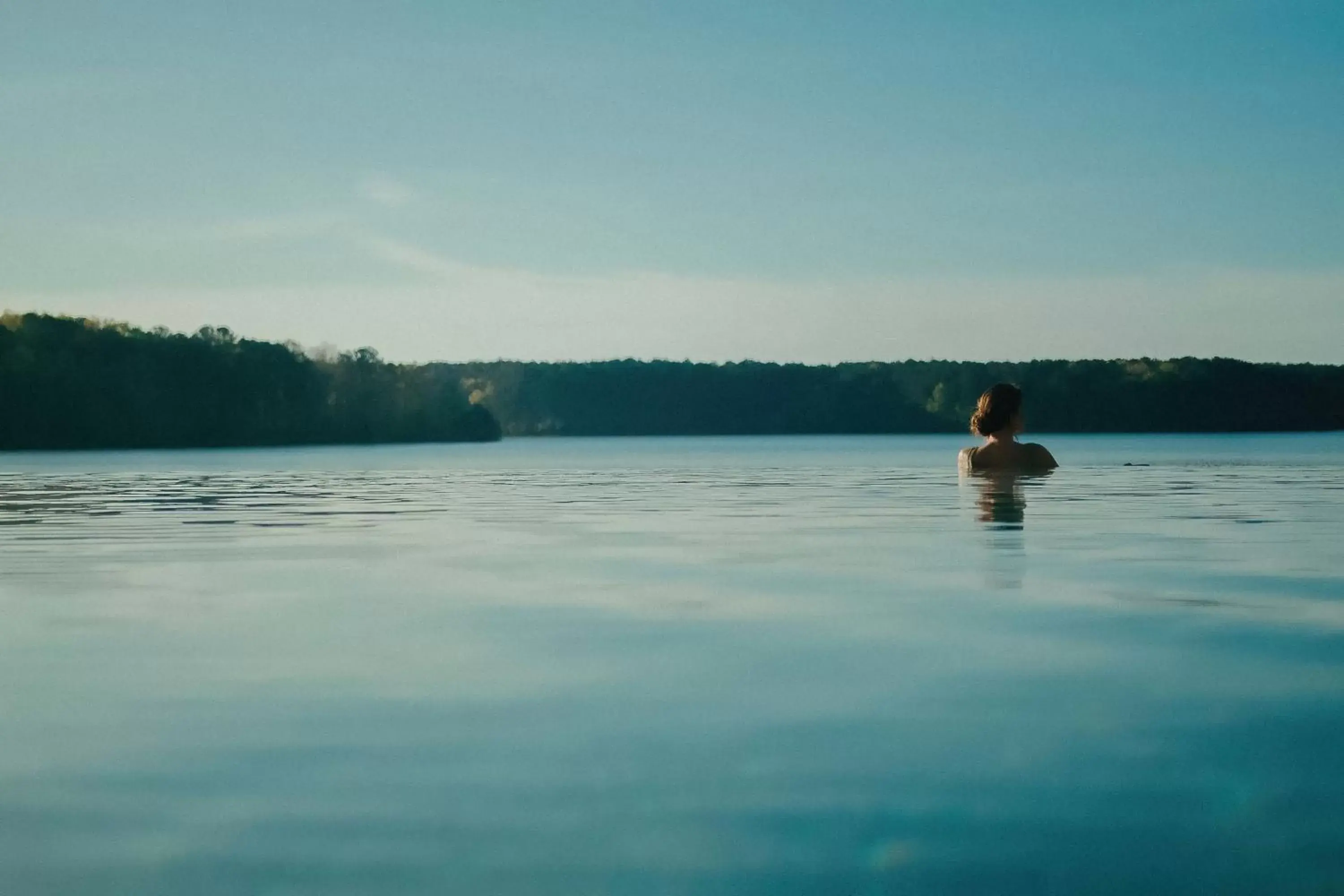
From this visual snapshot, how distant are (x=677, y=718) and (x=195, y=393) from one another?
106 m

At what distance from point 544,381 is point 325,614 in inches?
6385

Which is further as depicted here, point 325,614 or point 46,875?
point 325,614

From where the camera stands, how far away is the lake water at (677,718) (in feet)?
11.5

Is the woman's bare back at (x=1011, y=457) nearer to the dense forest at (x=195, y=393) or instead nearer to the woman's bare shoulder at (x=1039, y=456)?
the woman's bare shoulder at (x=1039, y=456)

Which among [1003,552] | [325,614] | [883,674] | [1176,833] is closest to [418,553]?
[325,614]

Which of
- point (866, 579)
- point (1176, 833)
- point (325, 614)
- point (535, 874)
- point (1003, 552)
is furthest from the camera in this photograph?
point (1003, 552)

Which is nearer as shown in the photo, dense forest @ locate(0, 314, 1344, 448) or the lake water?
the lake water

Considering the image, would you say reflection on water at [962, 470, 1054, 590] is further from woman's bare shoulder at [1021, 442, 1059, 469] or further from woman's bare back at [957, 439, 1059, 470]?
woman's bare shoulder at [1021, 442, 1059, 469]

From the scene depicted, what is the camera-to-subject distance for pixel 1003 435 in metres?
17.8

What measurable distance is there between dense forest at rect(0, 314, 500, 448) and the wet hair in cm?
7992

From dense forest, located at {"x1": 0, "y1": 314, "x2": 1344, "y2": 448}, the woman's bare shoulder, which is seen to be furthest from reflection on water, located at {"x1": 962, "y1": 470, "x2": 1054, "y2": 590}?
dense forest, located at {"x1": 0, "y1": 314, "x2": 1344, "y2": 448}

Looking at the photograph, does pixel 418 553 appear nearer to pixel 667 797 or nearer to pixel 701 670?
pixel 701 670

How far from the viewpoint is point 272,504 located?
20.0 metres

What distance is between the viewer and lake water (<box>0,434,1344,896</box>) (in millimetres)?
3500
